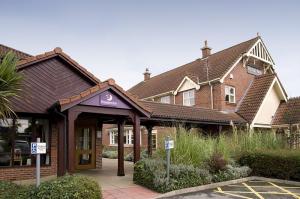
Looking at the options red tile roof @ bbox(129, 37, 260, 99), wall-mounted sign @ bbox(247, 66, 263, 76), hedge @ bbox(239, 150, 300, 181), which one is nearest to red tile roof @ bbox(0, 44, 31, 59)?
hedge @ bbox(239, 150, 300, 181)

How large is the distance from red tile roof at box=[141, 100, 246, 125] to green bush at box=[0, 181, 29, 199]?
8001mm

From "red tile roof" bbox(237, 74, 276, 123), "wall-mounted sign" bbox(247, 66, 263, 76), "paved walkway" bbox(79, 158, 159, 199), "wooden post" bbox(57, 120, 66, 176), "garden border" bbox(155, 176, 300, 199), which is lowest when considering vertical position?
"garden border" bbox(155, 176, 300, 199)

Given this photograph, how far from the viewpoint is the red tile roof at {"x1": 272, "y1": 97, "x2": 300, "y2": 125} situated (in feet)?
77.5

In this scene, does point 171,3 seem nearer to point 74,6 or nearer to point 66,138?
point 74,6

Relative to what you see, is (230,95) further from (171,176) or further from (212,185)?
(171,176)

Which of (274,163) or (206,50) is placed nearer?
(274,163)

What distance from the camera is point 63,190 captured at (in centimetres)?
878

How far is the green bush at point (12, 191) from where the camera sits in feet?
30.4

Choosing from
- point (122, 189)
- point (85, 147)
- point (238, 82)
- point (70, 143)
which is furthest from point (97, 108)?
point (238, 82)

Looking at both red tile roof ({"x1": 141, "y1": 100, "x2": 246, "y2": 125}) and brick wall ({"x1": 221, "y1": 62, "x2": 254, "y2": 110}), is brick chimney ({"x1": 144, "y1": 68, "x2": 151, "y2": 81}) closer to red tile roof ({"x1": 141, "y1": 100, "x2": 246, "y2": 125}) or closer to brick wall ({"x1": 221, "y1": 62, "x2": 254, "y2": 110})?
brick wall ({"x1": 221, "y1": 62, "x2": 254, "y2": 110})

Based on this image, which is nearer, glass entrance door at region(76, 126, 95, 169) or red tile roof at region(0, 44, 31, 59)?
red tile roof at region(0, 44, 31, 59)

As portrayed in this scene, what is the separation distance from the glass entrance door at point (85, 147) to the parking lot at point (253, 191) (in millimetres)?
7202

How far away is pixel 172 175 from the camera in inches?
474

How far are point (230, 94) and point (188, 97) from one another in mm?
3413
